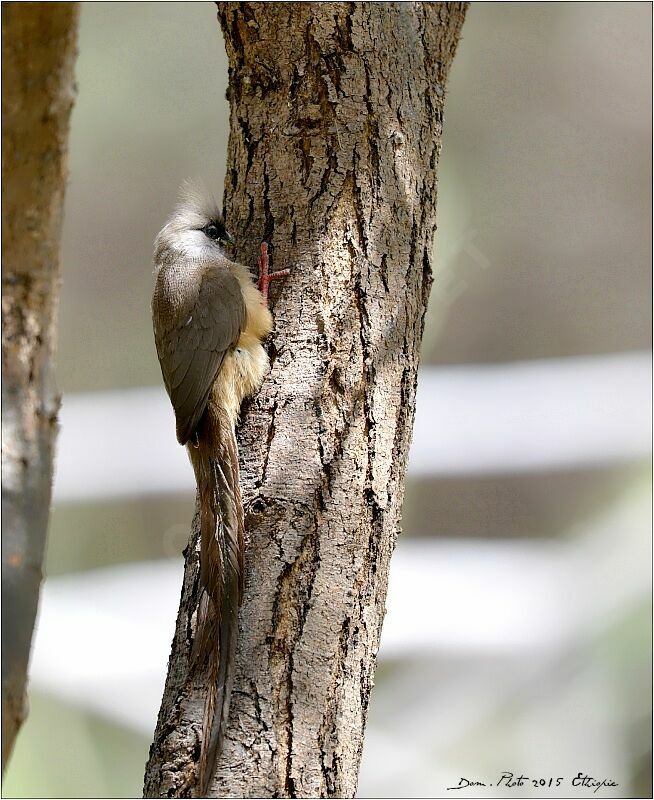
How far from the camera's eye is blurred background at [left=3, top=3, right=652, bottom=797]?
6.65m

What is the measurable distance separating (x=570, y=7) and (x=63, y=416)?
22.1 feet

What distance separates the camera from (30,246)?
3441mm

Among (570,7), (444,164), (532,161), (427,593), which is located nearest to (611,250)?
(532,161)

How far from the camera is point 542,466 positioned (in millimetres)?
7816

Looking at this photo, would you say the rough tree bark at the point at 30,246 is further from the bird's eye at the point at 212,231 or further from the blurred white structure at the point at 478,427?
the blurred white structure at the point at 478,427

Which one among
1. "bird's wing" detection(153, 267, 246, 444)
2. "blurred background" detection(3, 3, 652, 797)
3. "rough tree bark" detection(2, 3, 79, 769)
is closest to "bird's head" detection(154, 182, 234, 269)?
"bird's wing" detection(153, 267, 246, 444)

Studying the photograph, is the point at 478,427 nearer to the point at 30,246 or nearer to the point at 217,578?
the point at 30,246

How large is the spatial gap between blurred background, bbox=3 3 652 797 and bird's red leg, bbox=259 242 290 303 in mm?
3573

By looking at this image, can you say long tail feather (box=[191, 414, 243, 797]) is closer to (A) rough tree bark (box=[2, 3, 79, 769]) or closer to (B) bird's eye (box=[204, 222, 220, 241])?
(B) bird's eye (box=[204, 222, 220, 241])

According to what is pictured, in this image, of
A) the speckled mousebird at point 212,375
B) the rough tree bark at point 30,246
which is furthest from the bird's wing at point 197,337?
the rough tree bark at point 30,246

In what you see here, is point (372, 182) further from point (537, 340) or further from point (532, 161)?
point (532, 161)

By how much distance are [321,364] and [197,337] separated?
0.50 m

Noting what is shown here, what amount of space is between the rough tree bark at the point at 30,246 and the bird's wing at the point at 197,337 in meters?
0.81

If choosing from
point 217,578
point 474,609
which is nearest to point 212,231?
point 217,578
